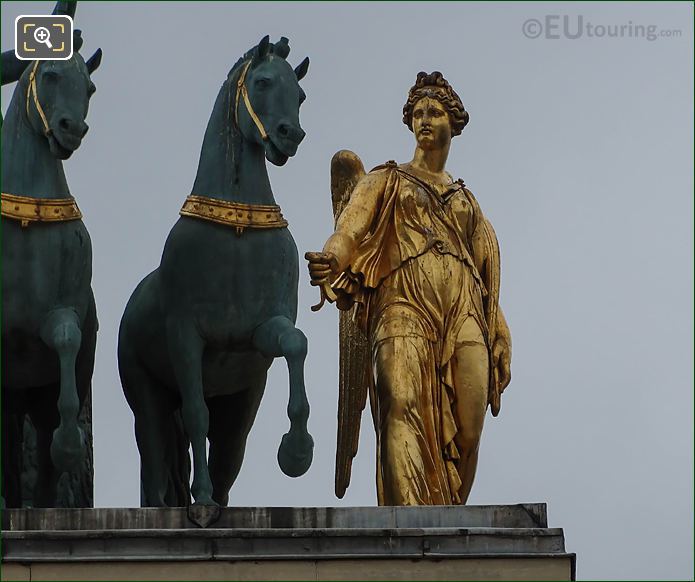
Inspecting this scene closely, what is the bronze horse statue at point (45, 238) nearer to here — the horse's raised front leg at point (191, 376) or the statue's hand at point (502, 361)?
the horse's raised front leg at point (191, 376)

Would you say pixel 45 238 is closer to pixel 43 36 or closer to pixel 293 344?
pixel 43 36

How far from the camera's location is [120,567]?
59.4 feet

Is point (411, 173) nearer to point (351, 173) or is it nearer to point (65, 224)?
point (351, 173)

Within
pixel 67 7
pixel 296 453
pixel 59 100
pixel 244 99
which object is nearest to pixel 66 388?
pixel 296 453

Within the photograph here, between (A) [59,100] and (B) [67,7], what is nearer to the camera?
(A) [59,100]

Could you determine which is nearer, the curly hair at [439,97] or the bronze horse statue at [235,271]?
the bronze horse statue at [235,271]

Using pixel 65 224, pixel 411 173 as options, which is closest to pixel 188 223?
pixel 65 224

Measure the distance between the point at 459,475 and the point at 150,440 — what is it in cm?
176

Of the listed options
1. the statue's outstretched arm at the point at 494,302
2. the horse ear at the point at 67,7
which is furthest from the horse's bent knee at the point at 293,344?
the horse ear at the point at 67,7

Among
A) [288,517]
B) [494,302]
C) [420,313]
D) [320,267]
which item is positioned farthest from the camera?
[494,302]

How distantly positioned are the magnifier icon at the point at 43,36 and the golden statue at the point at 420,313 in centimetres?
187

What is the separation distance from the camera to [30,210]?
19000 mm

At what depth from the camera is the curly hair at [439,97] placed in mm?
20641

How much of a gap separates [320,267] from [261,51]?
1.34 m
